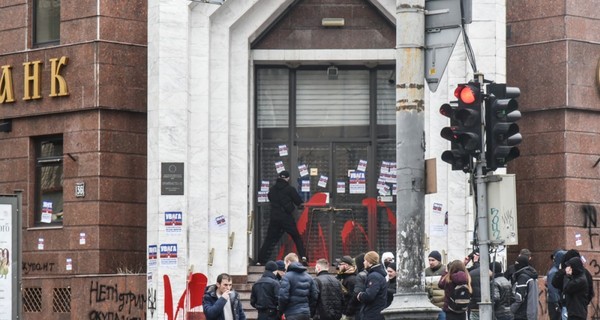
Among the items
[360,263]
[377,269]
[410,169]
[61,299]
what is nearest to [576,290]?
[377,269]

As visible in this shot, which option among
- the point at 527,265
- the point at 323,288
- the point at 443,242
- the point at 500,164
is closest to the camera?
the point at 500,164

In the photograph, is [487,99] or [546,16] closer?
[487,99]

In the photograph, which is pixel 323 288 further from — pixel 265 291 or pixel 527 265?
pixel 527 265

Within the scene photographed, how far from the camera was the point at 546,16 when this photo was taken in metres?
29.5

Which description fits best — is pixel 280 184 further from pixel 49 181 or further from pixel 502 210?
pixel 502 210

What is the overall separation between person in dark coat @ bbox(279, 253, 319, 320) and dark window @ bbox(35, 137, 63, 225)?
8946 mm

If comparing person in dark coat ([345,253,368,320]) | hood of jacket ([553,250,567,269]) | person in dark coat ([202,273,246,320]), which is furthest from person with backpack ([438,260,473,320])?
hood of jacket ([553,250,567,269])

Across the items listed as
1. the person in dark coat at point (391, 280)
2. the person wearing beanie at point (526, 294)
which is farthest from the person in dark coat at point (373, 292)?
the person wearing beanie at point (526, 294)

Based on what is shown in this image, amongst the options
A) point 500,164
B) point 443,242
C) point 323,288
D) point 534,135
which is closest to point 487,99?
point 500,164

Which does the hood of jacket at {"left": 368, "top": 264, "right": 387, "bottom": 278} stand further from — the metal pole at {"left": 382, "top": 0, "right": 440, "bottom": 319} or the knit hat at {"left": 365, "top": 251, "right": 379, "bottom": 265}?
the metal pole at {"left": 382, "top": 0, "right": 440, "bottom": 319}

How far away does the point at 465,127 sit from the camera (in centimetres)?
1839

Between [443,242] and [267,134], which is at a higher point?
[267,134]

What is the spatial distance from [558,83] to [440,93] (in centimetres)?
268

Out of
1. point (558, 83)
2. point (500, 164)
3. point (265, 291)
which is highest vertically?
point (558, 83)
